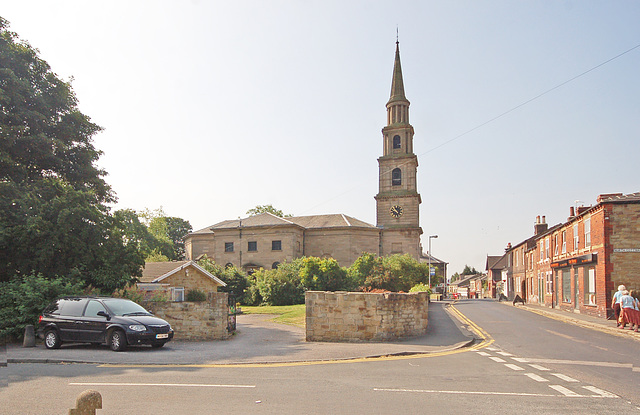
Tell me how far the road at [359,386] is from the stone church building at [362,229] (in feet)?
164

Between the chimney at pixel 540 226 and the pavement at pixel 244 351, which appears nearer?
the pavement at pixel 244 351

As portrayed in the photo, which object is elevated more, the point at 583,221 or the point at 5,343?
the point at 583,221

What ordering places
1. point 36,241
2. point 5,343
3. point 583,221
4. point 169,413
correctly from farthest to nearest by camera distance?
point 583,221, point 36,241, point 5,343, point 169,413

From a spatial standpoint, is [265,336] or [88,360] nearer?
[88,360]

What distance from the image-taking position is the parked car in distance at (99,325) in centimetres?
1302

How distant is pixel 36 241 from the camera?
54.2ft

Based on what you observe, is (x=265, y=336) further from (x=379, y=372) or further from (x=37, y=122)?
(x=37, y=122)

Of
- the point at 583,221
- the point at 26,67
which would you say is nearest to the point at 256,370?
the point at 26,67

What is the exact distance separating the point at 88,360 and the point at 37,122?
1216 centimetres

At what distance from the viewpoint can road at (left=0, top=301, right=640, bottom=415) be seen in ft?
22.7

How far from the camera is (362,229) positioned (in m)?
63.1

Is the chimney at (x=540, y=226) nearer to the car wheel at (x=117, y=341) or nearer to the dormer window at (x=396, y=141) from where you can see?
the dormer window at (x=396, y=141)

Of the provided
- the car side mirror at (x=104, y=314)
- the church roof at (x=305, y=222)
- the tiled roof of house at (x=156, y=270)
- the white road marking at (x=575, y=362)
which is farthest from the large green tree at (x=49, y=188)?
the church roof at (x=305, y=222)

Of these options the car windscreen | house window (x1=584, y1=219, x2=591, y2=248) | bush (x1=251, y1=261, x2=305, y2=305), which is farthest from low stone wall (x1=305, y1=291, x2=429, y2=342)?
bush (x1=251, y1=261, x2=305, y2=305)
